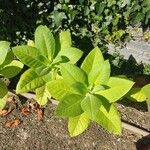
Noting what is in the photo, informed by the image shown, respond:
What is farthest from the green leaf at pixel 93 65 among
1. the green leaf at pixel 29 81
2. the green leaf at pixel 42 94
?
the green leaf at pixel 42 94

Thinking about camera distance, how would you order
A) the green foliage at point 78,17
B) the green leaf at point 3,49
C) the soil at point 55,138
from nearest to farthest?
the green leaf at point 3,49 → the soil at point 55,138 → the green foliage at point 78,17

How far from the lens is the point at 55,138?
15.8ft

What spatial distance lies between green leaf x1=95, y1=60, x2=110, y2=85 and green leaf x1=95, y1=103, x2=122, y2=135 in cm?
10

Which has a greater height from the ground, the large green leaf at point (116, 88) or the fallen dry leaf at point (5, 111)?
the large green leaf at point (116, 88)

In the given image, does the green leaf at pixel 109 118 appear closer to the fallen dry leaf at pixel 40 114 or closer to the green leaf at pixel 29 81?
the green leaf at pixel 29 81

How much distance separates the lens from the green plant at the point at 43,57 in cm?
159

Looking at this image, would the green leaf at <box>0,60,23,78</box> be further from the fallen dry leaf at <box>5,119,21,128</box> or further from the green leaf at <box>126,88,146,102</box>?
the fallen dry leaf at <box>5,119,21,128</box>

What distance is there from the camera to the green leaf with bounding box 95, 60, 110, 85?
1.50m

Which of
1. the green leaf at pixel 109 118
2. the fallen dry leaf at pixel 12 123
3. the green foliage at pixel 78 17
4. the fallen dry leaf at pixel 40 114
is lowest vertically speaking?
the fallen dry leaf at pixel 12 123

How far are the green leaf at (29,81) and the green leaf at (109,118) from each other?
319mm

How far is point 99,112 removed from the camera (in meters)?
1.53

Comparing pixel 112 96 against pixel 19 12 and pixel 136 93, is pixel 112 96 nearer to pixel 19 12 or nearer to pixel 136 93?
pixel 136 93

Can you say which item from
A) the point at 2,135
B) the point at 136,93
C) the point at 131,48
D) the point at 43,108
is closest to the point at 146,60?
the point at 131,48

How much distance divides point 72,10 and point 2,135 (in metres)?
2.27
